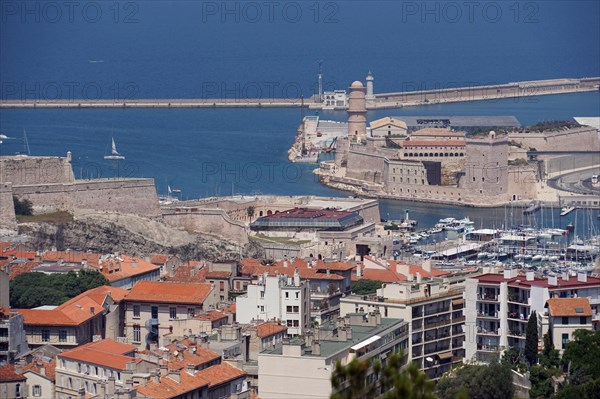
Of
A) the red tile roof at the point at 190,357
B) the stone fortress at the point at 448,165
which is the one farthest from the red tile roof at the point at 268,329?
the stone fortress at the point at 448,165

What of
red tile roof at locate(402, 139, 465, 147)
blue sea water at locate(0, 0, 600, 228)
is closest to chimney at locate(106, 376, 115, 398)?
blue sea water at locate(0, 0, 600, 228)

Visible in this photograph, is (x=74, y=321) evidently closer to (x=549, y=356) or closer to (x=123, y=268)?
(x=123, y=268)

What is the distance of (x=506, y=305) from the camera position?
2002cm

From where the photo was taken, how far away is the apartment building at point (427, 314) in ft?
67.4

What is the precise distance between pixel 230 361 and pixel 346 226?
1813 cm

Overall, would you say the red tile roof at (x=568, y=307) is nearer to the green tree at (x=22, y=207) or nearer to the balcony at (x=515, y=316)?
the balcony at (x=515, y=316)

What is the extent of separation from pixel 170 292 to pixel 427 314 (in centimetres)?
323

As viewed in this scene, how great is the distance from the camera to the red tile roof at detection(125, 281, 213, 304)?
73.7ft

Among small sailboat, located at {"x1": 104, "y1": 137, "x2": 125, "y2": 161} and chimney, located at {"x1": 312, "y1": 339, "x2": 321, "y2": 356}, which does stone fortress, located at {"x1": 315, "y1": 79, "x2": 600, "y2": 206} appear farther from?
chimney, located at {"x1": 312, "y1": 339, "x2": 321, "y2": 356}

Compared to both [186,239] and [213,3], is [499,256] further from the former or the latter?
[213,3]

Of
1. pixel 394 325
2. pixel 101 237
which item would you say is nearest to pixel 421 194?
pixel 101 237

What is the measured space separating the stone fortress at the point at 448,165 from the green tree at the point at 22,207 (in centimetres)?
1649

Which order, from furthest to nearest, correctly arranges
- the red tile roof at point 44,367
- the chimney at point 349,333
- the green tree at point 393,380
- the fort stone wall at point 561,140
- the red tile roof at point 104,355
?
1. the fort stone wall at point 561,140
2. the red tile roof at point 44,367
3. the chimney at point 349,333
4. the red tile roof at point 104,355
5. the green tree at point 393,380

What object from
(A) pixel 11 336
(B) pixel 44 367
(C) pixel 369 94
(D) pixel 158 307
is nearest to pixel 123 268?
(D) pixel 158 307
